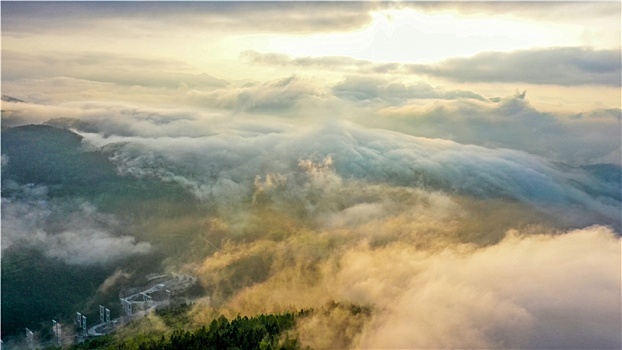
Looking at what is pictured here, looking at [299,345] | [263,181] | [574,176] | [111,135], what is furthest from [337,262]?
[574,176]

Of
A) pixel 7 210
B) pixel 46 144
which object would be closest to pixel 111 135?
pixel 46 144

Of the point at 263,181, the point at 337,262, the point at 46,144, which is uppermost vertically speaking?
the point at 46,144

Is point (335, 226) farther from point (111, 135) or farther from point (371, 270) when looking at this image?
point (111, 135)

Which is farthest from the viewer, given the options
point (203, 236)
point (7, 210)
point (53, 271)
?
point (203, 236)

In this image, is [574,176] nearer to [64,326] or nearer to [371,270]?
[371,270]

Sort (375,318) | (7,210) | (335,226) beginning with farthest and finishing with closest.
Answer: (335,226), (7,210), (375,318)

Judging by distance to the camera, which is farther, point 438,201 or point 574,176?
point 574,176

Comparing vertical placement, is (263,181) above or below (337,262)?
above

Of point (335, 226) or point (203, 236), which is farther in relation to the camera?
point (335, 226)

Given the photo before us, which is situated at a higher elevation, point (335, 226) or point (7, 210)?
point (7, 210)
